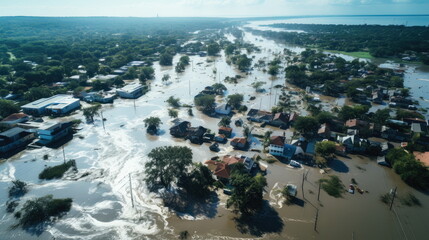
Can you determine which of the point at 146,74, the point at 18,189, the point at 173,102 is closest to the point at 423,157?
the point at 173,102

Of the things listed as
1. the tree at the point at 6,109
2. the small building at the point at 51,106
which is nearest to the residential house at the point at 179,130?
the small building at the point at 51,106

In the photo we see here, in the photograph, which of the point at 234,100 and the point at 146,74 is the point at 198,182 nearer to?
the point at 234,100

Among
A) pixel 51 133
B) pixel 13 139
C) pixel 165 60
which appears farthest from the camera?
pixel 165 60

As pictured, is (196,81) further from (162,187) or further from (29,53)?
Answer: (29,53)

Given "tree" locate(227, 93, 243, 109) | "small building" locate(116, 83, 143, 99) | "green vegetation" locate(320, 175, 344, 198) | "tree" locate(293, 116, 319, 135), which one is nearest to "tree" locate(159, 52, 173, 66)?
"small building" locate(116, 83, 143, 99)

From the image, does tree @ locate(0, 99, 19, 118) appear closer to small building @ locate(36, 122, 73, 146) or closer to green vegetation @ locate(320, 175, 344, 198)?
small building @ locate(36, 122, 73, 146)
